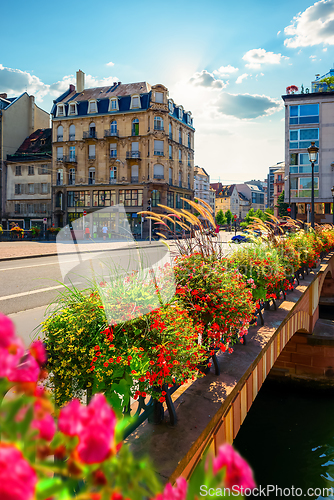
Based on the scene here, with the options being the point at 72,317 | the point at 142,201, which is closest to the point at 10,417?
the point at 72,317

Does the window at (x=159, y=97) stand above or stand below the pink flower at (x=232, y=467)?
above

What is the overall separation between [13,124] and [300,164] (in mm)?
38891

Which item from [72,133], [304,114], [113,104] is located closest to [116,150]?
[113,104]

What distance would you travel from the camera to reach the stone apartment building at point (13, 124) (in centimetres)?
4806

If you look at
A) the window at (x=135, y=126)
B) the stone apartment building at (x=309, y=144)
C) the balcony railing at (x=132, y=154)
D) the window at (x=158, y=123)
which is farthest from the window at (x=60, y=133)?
the stone apartment building at (x=309, y=144)

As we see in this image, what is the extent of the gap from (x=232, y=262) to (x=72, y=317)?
102 inches

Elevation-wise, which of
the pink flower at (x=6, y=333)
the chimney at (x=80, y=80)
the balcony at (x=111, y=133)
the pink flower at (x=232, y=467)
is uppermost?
the chimney at (x=80, y=80)

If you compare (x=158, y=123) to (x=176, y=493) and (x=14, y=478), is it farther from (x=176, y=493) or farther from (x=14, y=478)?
(x=14, y=478)

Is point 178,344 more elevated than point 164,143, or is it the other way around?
point 164,143

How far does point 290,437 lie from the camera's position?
8.68 metres

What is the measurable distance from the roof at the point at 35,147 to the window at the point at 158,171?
1536cm

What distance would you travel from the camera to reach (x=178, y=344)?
2.44 m

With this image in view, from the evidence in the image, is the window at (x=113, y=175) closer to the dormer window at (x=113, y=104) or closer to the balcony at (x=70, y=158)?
the balcony at (x=70, y=158)

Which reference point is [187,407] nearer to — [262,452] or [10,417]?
[10,417]
